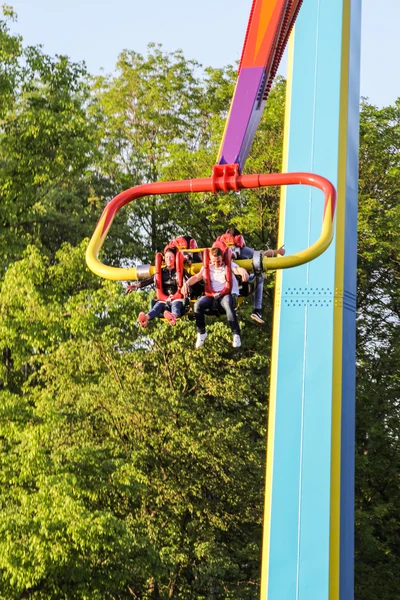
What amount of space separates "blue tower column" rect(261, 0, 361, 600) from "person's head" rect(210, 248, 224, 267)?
6.96 ft

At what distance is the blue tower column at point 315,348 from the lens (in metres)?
9.77

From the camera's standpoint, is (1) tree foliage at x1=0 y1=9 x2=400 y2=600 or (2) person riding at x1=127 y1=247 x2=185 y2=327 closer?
(2) person riding at x1=127 y1=247 x2=185 y2=327

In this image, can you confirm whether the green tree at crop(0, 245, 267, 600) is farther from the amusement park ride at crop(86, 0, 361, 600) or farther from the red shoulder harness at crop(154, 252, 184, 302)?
the red shoulder harness at crop(154, 252, 184, 302)

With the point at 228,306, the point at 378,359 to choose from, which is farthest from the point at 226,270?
the point at 378,359

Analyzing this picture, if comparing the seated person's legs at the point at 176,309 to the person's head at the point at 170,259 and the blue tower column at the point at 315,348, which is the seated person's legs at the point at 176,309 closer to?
the person's head at the point at 170,259

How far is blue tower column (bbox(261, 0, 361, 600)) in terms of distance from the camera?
32.0 feet

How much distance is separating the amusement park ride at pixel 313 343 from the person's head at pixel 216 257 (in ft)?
4.01

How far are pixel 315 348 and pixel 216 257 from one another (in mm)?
2304

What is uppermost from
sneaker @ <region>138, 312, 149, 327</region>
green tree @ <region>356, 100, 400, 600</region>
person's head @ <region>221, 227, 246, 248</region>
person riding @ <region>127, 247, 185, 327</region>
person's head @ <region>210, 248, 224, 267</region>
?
green tree @ <region>356, 100, 400, 600</region>

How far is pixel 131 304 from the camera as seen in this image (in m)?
18.5

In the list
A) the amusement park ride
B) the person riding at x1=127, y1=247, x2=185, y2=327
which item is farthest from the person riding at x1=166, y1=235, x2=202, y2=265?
the amusement park ride

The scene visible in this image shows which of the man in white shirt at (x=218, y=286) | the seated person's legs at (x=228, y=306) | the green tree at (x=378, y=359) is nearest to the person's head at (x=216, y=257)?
the man in white shirt at (x=218, y=286)

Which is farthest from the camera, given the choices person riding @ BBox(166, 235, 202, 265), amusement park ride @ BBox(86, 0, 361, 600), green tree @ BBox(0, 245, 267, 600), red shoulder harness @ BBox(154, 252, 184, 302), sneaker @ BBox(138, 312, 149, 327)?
green tree @ BBox(0, 245, 267, 600)

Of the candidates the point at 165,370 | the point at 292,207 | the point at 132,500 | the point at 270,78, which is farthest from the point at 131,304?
the point at 270,78
